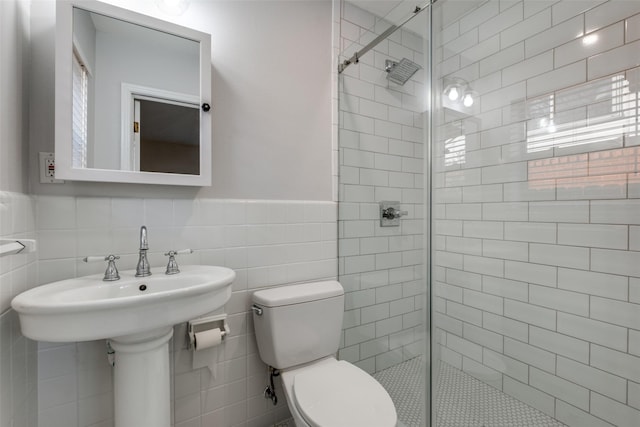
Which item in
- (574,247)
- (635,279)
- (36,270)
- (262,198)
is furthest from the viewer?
(262,198)

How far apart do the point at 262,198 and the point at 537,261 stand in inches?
56.8

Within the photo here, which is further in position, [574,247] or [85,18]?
[574,247]

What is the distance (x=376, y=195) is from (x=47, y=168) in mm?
1458

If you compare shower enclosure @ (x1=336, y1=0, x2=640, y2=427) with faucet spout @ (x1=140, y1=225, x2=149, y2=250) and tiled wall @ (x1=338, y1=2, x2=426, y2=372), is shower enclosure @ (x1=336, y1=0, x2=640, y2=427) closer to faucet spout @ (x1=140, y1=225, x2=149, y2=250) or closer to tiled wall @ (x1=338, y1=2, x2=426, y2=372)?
tiled wall @ (x1=338, y1=2, x2=426, y2=372)

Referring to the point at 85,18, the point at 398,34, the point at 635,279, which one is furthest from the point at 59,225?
the point at 635,279

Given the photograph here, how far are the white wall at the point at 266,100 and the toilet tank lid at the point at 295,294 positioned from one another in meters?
0.47

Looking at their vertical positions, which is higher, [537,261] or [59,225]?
[59,225]

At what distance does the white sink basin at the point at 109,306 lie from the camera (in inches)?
28.0

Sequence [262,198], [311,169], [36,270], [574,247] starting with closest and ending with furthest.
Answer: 1. [36,270]
2. [574,247]
3. [262,198]
4. [311,169]

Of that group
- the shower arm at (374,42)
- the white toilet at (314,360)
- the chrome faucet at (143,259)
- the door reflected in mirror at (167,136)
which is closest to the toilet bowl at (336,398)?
the white toilet at (314,360)

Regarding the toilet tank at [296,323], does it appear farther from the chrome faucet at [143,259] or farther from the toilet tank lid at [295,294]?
the chrome faucet at [143,259]

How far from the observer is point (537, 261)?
4.78ft

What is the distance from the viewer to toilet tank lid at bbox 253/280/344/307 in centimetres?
128

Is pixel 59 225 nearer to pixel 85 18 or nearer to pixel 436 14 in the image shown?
pixel 85 18
